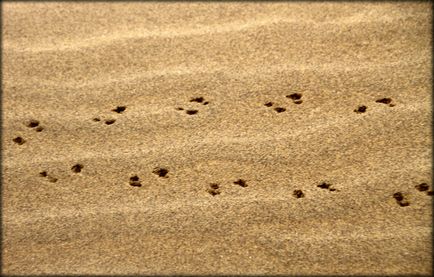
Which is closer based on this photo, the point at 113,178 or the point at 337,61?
the point at 113,178

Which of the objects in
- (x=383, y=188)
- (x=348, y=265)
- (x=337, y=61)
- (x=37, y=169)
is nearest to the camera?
(x=348, y=265)

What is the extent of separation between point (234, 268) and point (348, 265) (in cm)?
30

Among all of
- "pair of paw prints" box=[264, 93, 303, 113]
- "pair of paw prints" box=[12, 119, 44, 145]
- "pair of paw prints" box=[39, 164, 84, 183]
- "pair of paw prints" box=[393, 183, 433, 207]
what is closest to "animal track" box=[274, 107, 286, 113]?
"pair of paw prints" box=[264, 93, 303, 113]

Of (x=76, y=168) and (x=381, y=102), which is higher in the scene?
(x=381, y=102)

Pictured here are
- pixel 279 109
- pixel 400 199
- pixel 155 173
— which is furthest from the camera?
pixel 279 109

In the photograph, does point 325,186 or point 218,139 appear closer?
point 325,186

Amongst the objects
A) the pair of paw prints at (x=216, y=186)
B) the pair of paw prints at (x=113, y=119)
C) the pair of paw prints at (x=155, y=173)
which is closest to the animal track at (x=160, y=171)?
the pair of paw prints at (x=155, y=173)

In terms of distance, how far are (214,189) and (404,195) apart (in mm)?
529

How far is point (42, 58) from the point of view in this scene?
95.6 inches

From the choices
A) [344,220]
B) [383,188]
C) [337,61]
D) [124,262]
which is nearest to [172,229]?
[124,262]

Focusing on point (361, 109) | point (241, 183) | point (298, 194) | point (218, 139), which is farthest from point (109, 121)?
point (361, 109)

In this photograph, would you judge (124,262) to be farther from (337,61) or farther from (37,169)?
(337,61)

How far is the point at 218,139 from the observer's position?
213cm

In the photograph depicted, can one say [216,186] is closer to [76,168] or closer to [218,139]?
[218,139]
